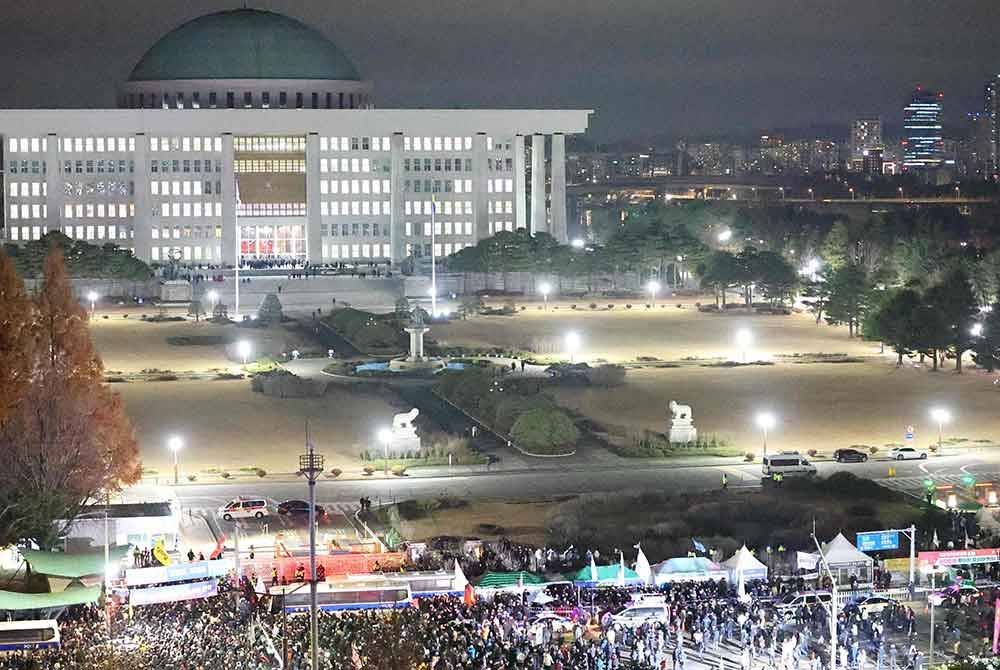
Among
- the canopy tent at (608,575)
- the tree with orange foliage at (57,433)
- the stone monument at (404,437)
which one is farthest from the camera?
the stone monument at (404,437)

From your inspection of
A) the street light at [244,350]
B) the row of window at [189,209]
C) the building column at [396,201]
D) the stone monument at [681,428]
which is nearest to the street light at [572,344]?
the street light at [244,350]

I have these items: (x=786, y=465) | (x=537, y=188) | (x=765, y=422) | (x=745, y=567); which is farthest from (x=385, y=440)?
(x=537, y=188)

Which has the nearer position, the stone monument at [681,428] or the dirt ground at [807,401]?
the stone monument at [681,428]

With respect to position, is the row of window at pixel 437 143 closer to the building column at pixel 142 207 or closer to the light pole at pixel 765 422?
the building column at pixel 142 207

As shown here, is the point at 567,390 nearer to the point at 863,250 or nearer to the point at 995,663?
the point at 995,663

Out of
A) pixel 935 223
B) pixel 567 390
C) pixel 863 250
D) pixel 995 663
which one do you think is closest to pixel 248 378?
pixel 567 390

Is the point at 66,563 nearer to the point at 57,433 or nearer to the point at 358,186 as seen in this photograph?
the point at 57,433
